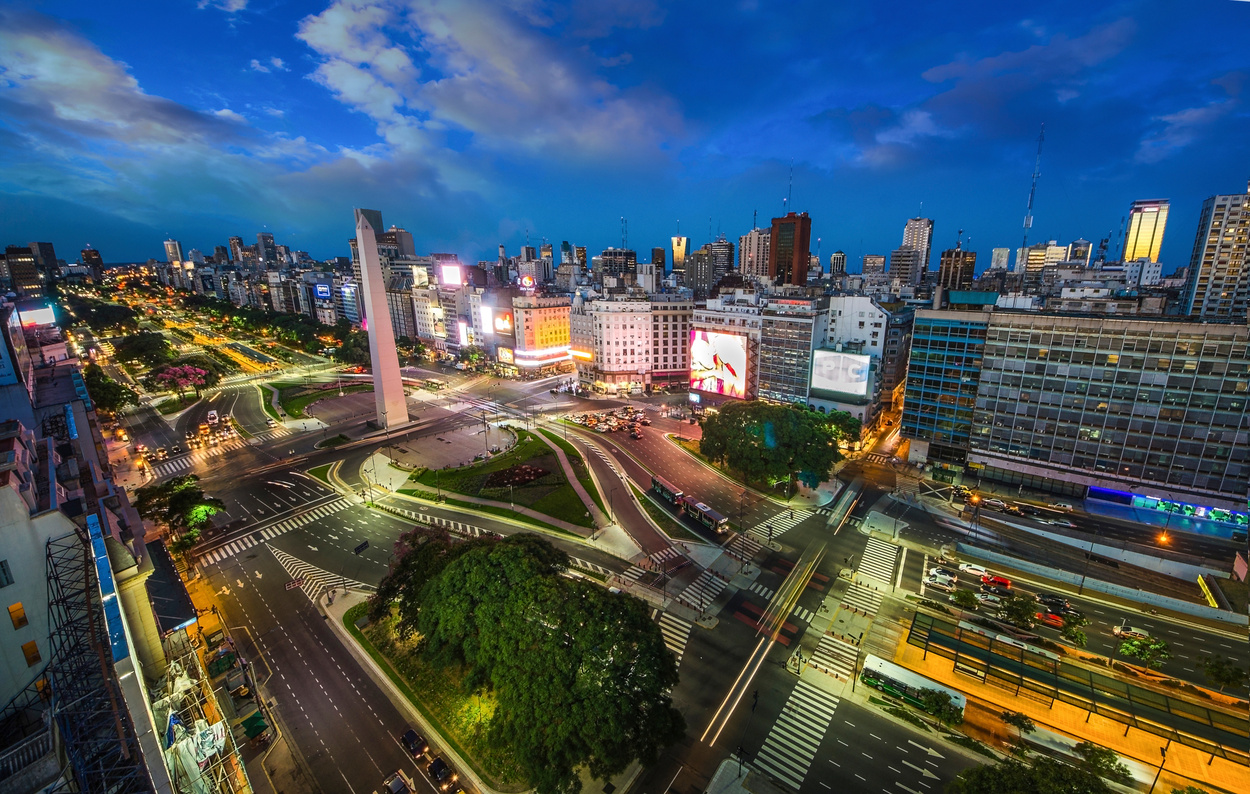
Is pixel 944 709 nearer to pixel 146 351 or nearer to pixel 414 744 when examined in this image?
pixel 414 744

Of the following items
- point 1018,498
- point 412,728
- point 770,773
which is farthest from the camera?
point 1018,498

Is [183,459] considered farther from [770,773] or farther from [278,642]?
[770,773]

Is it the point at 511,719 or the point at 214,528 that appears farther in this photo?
the point at 214,528

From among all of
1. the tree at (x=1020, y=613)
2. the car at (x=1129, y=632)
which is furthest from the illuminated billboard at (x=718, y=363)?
the car at (x=1129, y=632)

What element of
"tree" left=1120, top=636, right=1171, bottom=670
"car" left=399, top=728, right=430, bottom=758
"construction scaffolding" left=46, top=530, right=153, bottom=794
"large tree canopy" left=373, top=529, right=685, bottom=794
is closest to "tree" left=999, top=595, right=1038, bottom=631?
"tree" left=1120, top=636, right=1171, bottom=670

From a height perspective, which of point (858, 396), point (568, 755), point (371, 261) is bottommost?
point (568, 755)

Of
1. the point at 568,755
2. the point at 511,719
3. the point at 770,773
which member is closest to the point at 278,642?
the point at 511,719

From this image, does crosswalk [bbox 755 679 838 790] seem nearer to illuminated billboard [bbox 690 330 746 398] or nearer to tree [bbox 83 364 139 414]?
illuminated billboard [bbox 690 330 746 398]
